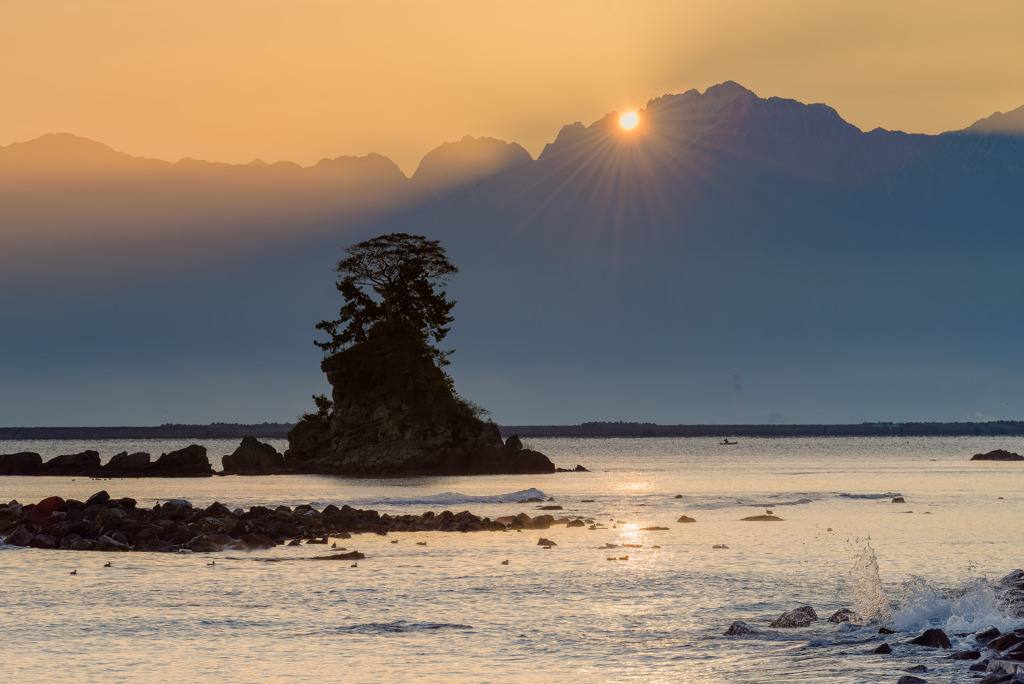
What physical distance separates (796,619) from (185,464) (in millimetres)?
111661

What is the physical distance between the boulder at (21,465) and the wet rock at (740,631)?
121m

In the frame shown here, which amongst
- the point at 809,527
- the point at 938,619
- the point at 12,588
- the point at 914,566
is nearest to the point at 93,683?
the point at 12,588

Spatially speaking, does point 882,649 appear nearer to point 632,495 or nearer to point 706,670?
point 706,670

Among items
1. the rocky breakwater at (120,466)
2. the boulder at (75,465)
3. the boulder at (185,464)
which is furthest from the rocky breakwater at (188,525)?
the boulder at (75,465)

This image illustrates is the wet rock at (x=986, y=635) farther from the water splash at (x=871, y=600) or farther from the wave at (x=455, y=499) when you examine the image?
the wave at (x=455, y=499)

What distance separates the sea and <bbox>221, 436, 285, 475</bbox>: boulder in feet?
250

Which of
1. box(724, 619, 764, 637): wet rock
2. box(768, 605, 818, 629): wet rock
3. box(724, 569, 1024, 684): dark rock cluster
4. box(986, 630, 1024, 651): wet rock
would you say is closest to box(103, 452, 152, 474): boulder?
box(768, 605, 818, 629): wet rock

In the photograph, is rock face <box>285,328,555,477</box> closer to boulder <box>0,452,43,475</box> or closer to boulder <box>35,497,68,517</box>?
boulder <box>0,452,43,475</box>

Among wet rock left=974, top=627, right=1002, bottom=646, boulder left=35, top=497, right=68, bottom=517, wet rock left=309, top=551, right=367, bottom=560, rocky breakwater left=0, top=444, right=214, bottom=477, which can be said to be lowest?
wet rock left=974, top=627, right=1002, bottom=646

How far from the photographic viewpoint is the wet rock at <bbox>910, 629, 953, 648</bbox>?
22.4m

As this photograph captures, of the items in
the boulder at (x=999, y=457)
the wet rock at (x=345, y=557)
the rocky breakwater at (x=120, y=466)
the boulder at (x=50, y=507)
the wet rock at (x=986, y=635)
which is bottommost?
the boulder at (x=999, y=457)

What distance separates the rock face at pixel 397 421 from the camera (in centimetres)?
11631

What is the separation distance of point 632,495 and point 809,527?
29.0 m

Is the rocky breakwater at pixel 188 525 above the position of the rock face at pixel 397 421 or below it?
below
